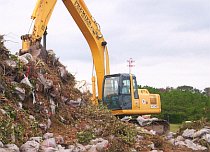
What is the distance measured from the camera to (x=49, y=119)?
10.4 m

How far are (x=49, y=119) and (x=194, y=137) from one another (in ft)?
17.8

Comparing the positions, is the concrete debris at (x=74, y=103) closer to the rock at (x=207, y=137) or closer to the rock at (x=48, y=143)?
the rock at (x=48, y=143)

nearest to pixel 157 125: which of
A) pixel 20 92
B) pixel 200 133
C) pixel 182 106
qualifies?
pixel 200 133

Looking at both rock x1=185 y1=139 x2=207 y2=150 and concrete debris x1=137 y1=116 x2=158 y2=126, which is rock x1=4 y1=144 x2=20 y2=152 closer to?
rock x1=185 y1=139 x2=207 y2=150

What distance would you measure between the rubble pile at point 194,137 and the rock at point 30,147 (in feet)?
17.4

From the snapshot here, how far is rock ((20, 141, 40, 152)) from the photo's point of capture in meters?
8.48

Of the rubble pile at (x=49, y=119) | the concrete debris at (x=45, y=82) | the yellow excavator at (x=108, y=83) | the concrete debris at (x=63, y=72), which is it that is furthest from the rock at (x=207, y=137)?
the concrete debris at (x=45, y=82)

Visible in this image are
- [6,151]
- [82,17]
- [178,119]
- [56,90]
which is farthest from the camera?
[178,119]

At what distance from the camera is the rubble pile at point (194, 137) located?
13.1 meters

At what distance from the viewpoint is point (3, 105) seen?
376 inches

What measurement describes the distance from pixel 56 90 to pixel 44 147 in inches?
108

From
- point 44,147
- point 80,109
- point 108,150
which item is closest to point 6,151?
point 44,147

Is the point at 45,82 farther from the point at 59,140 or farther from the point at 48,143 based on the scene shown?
the point at 48,143

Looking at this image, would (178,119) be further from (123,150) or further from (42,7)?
(123,150)
